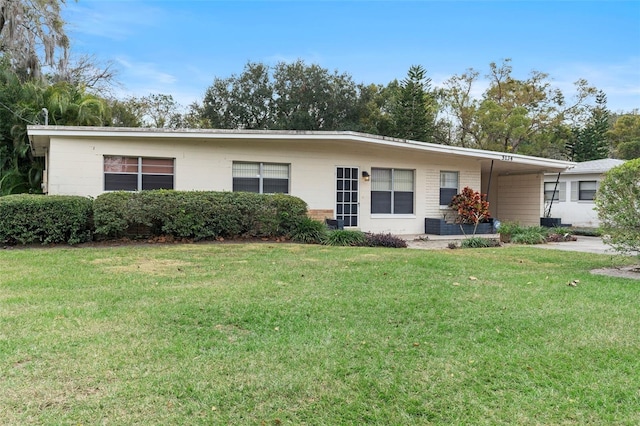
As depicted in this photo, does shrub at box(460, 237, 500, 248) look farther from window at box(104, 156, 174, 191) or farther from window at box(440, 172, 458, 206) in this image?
window at box(104, 156, 174, 191)

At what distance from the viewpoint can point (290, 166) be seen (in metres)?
12.7

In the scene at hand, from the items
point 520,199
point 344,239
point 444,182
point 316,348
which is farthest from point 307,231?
point 520,199

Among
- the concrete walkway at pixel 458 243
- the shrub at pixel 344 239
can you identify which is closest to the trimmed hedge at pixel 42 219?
the shrub at pixel 344 239

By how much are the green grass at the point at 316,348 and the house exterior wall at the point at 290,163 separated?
4.74 m

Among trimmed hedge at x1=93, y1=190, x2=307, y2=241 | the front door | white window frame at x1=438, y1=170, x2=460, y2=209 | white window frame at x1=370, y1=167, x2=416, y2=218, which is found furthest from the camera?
white window frame at x1=438, y1=170, x2=460, y2=209

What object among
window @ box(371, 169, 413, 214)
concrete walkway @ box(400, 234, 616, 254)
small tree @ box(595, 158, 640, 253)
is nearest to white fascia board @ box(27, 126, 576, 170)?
window @ box(371, 169, 413, 214)

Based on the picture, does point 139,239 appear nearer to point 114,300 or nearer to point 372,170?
point 114,300

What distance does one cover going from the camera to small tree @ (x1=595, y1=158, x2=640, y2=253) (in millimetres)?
6957

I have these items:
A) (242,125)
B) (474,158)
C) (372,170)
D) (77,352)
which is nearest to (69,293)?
(77,352)

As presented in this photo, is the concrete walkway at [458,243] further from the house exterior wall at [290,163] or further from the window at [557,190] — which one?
the window at [557,190]

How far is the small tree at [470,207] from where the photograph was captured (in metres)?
14.5

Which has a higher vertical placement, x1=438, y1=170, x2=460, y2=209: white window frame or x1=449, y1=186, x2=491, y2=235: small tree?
x1=438, y1=170, x2=460, y2=209: white window frame

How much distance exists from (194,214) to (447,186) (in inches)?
343

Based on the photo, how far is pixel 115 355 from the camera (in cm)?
347
